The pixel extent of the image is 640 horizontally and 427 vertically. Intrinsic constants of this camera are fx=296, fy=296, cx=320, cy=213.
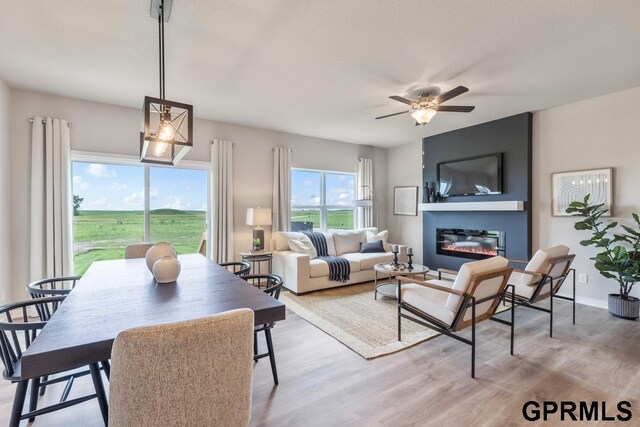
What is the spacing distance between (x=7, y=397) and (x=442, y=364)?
10.3ft

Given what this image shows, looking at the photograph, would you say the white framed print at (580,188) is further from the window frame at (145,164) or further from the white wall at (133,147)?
the window frame at (145,164)

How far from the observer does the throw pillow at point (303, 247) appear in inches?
184

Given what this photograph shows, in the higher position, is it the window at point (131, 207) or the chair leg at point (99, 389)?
the window at point (131, 207)

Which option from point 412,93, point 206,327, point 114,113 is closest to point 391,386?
point 206,327

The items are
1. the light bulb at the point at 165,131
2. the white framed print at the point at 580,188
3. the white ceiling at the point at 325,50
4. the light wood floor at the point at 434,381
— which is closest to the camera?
the light wood floor at the point at 434,381

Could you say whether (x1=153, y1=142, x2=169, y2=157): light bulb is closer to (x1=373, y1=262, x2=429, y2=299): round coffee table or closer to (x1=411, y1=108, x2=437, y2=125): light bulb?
(x1=411, y1=108, x2=437, y2=125): light bulb

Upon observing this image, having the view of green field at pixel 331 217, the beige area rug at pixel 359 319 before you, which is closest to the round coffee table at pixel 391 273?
the beige area rug at pixel 359 319

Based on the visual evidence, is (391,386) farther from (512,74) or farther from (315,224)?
(315,224)

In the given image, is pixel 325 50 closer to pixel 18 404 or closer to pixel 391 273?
pixel 391 273

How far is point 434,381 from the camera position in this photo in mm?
2176

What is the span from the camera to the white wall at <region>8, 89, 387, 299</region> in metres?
3.45

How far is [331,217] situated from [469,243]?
8.55 feet

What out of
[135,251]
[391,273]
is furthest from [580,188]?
[135,251]

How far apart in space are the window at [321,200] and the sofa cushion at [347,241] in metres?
0.57
